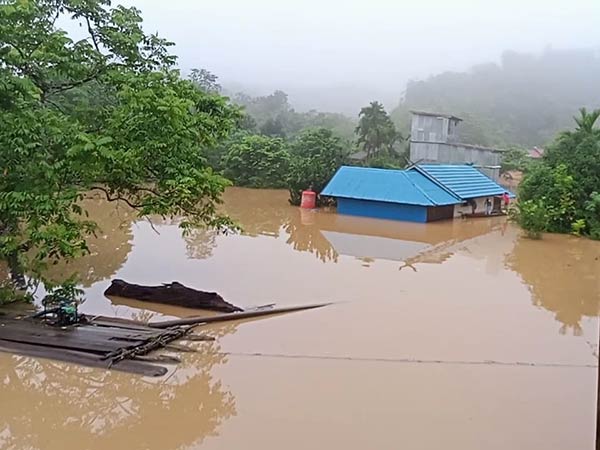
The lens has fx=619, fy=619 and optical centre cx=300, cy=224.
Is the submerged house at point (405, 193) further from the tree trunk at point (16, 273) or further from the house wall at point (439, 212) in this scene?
the tree trunk at point (16, 273)

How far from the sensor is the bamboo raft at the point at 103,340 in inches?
176

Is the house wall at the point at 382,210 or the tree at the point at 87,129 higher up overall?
the tree at the point at 87,129

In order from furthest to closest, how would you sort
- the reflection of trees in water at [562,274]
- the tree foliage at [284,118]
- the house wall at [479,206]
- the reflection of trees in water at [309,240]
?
the tree foliage at [284,118] < the house wall at [479,206] < the reflection of trees in water at [309,240] < the reflection of trees in water at [562,274]

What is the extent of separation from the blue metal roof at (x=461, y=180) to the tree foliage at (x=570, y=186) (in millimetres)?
1539

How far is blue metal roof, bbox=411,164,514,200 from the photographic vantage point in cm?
1315

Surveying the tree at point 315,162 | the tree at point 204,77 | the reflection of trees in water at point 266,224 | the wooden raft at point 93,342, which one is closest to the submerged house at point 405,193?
the tree at point 315,162

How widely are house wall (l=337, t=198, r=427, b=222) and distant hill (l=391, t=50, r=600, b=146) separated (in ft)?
36.1

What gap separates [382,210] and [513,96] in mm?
18963

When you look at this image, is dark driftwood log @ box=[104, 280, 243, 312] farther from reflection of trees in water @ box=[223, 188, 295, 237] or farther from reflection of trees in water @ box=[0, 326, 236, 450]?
reflection of trees in water @ box=[223, 188, 295, 237]

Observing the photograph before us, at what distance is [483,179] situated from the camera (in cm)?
1473

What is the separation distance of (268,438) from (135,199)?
343cm

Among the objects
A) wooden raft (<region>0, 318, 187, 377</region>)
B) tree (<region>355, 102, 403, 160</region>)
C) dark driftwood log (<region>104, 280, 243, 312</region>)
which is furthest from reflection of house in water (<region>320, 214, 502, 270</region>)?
tree (<region>355, 102, 403, 160</region>)

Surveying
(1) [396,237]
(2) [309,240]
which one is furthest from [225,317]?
(1) [396,237]

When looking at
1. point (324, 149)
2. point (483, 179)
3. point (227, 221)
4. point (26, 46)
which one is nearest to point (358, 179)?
point (324, 149)
